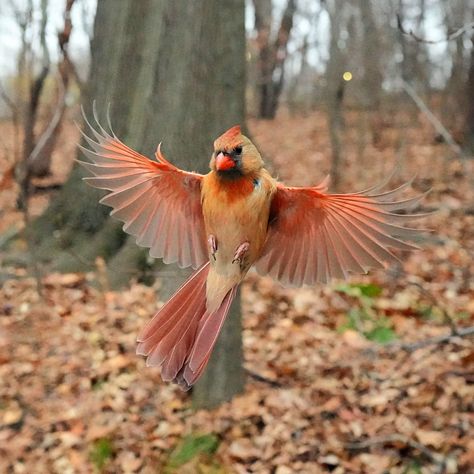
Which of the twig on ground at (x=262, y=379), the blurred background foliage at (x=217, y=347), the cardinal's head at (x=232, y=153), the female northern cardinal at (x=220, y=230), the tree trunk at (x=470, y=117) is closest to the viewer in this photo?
the cardinal's head at (x=232, y=153)

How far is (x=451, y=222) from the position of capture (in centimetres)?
806

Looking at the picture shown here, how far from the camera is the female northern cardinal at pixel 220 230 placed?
1.55 m

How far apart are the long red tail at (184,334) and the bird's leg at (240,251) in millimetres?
151

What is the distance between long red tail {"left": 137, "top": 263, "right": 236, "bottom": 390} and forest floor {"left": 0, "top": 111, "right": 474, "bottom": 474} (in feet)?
7.02

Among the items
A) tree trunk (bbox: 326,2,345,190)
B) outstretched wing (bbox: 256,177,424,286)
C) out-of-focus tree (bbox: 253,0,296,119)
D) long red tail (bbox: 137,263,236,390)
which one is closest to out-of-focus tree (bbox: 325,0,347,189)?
tree trunk (bbox: 326,2,345,190)

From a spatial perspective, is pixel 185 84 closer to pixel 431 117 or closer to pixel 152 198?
pixel 152 198

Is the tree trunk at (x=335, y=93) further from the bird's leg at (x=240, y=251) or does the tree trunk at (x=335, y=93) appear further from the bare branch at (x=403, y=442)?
the bird's leg at (x=240, y=251)

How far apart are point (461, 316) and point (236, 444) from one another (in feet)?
7.42

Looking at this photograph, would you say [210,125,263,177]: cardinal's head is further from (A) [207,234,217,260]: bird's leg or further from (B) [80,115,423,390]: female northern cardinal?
(A) [207,234,217,260]: bird's leg

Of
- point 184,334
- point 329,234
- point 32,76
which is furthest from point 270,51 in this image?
point 184,334

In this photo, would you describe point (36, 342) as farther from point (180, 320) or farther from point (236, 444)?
point (180, 320)

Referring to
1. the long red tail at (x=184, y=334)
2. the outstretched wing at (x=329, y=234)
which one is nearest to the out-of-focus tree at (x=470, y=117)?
the outstretched wing at (x=329, y=234)

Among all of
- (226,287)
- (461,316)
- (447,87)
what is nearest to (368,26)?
(447,87)

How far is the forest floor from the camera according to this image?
4375mm
